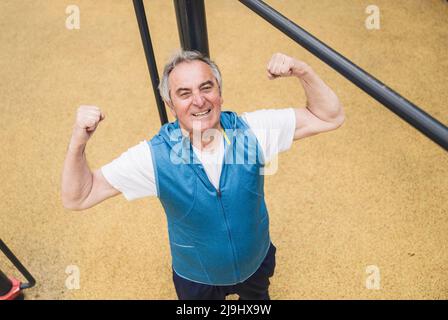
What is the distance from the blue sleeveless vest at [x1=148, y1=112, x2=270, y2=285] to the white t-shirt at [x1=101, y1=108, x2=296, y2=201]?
21mm

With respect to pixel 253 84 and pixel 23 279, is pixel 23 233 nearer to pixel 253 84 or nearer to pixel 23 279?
pixel 23 279

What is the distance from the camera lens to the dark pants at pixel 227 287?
4.72 feet

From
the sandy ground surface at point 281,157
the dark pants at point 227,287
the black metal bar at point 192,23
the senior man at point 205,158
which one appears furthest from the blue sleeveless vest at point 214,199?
the sandy ground surface at point 281,157

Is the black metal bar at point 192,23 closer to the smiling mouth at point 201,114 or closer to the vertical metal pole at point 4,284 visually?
the smiling mouth at point 201,114

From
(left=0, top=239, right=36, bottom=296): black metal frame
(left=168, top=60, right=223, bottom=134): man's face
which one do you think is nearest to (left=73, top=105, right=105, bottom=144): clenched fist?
(left=168, top=60, right=223, bottom=134): man's face

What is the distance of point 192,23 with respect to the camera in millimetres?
919

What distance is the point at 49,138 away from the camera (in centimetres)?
277

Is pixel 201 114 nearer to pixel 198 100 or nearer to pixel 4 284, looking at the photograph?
pixel 198 100

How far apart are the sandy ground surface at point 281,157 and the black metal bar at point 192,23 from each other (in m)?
1.40

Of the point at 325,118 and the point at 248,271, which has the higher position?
the point at 325,118

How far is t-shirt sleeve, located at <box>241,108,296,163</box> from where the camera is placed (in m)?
1.19

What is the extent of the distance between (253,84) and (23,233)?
71.2 inches

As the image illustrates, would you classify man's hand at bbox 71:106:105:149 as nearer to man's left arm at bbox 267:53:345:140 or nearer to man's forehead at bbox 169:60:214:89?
man's forehead at bbox 169:60:214:89
